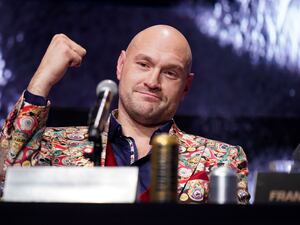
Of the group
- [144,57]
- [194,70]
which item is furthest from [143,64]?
[194,70]

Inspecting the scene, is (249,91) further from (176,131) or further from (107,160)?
(107,160)

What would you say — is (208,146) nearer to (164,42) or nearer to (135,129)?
(135,129)

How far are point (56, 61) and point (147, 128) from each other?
391 millimetres

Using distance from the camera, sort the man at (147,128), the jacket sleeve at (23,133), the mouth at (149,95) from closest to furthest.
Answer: the jacket sleeve at (23,133) < the man at (147,128) < the mouth at (149,95)

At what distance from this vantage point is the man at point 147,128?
170cm

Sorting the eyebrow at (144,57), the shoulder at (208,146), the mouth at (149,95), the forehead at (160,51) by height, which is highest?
the forehead at (160,51)

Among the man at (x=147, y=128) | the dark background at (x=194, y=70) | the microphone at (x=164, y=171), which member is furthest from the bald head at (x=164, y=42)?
the microphone at (x=164, y=171)

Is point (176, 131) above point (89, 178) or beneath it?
above

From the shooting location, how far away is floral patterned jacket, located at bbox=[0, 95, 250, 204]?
1.52 metres

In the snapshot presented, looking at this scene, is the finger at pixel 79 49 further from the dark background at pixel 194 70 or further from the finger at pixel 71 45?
the dark background at pixel 194 70

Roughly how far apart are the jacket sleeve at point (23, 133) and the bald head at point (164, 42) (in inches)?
16.9

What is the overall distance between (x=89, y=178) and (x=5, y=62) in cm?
148
